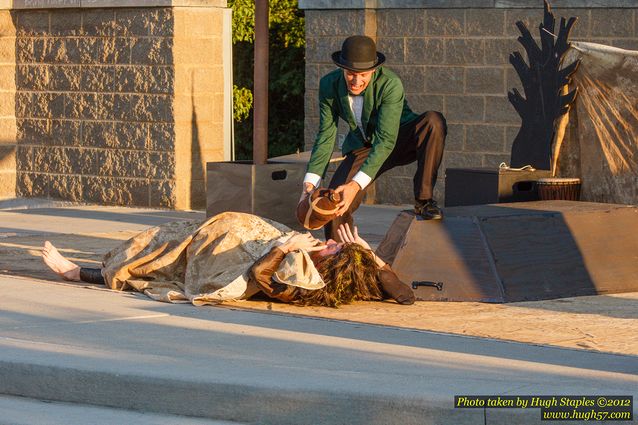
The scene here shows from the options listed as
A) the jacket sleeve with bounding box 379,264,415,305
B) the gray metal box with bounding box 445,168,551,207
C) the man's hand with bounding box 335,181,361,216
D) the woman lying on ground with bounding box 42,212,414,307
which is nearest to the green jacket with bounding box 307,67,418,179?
the man's hand with bounding box 335,181,361,216

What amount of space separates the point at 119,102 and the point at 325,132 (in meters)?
6.47

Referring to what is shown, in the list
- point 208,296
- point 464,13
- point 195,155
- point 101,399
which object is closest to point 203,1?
point 195,155

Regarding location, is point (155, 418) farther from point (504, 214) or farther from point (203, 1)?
point (203, 1)

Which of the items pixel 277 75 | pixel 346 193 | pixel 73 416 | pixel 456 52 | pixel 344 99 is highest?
pixel 456 52

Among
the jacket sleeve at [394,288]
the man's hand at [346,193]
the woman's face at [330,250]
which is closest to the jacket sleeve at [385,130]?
the man's hand at [346,193]

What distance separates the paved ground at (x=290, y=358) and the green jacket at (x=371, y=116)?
96 centimetres

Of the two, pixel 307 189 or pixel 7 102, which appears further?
pixel 7 102

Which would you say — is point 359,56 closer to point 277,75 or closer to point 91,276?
point 91,276

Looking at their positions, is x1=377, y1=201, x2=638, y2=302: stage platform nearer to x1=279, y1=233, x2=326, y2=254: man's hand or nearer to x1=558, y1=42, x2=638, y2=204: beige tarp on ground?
x1=279, y1=233, x2=326, y2=254: man's hand

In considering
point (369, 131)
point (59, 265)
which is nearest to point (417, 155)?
point (369, 131)

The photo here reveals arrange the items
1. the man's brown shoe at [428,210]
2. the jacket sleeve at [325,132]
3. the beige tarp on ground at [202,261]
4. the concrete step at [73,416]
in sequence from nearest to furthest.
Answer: the concrete step at [73,416], the beige tarp on ground at [202,261], the man's brown shoe at [428,210], the jacket sleeve at [325,132]

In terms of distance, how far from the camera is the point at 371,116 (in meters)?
9.01

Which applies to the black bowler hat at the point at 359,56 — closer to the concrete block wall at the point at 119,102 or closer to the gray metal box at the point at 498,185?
the gray metal box at the point at 498,185

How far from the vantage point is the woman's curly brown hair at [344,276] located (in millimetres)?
8398
